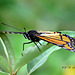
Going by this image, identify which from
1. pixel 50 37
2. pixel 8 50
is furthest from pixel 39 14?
pixel 8 50

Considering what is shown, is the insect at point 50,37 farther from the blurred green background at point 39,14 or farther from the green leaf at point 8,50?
the blurred green background at point 39,14

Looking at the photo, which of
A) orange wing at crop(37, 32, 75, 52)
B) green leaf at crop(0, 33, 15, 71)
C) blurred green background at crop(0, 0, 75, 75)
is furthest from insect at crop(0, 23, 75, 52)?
blurred green background at crop(0, 0, 75, 75)

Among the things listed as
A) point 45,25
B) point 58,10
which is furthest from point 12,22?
point 58,10

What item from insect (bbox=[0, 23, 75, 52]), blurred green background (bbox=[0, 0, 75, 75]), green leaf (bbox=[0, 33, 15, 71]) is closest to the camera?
green leaf (bbox=[0, 33, 15, 71])

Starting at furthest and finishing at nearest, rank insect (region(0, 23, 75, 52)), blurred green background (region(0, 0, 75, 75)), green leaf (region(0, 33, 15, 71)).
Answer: blurred green background (region(0, 0, 75, 75)), insect (region(0, 23, 75, 52)), green leaf (region(0, 33, 15, 71))

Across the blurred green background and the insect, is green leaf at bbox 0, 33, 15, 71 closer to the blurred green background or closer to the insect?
the insect

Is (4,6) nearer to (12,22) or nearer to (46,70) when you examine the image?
(12,22)

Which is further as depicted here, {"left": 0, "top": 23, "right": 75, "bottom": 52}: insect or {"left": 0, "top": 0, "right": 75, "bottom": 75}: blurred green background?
{"left": 0, "top": 0, "right": 75, "bottom": 75}: blurred green background

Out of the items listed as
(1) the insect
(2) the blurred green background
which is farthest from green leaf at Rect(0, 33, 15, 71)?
(2) the blurred green background

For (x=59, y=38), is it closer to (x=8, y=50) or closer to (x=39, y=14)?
(x=8, y=50)

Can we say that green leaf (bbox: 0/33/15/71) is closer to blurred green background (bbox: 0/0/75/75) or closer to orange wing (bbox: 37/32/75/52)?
orange wing (bbox: 37/32/75/52)

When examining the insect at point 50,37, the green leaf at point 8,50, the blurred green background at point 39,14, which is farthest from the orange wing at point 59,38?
the blurred green background at point 39,14
